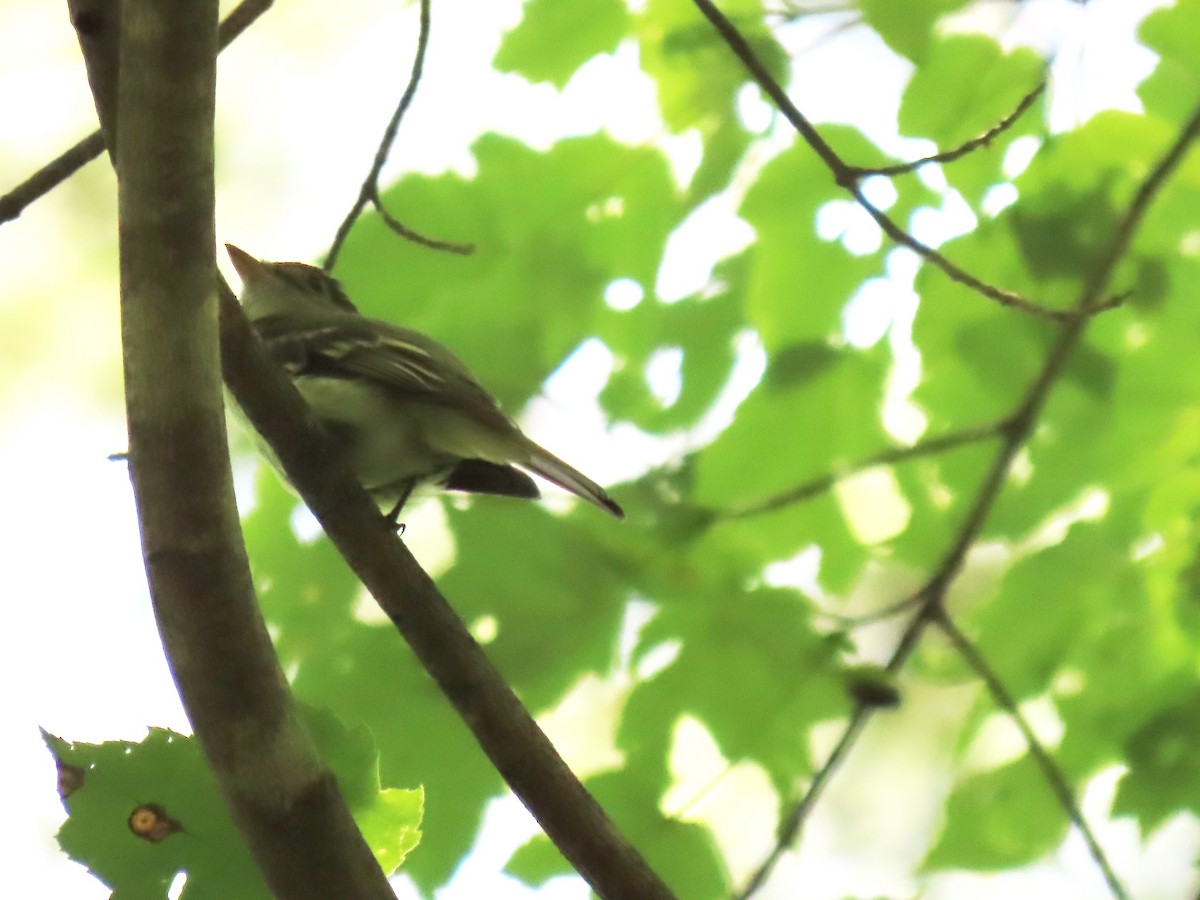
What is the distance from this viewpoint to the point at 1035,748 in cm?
258

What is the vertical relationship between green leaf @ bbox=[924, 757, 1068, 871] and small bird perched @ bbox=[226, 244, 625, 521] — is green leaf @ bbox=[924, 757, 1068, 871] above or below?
below

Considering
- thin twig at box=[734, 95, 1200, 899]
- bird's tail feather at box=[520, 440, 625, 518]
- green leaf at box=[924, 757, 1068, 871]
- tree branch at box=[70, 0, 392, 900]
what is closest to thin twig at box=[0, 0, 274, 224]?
tree branch at box=[70, 0, 392, 900]

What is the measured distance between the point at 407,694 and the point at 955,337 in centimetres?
134

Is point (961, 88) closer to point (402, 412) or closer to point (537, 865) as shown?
point (402, 412)

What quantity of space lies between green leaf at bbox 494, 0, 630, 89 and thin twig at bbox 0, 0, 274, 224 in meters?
0.54

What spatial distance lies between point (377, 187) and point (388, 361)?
69cm

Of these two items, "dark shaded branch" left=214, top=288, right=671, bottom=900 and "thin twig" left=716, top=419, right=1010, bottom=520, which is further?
"thin twig" left=716, top=419, right=1010, bottom=520

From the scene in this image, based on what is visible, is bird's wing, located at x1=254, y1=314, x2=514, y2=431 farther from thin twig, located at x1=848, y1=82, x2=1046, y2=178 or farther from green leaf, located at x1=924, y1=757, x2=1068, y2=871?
green leaf, located at x1=924, y1=757, x2=1068, y2=871

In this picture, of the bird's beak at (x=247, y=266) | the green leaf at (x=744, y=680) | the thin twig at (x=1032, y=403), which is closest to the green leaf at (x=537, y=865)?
the green leaf at (x=744, y=680)

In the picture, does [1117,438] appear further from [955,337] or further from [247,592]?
[247,592]

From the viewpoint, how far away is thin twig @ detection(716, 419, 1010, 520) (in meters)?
2.70

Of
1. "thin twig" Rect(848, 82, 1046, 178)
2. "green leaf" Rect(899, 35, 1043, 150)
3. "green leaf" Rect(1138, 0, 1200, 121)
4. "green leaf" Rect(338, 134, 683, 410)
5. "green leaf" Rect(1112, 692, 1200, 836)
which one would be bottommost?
"green leaf" Rect(1112, 692, 1200, 836)

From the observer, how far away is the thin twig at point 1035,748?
2486 mm

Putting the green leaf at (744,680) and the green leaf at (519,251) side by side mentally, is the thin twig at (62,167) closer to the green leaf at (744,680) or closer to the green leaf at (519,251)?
the green leaf at (519,251)
